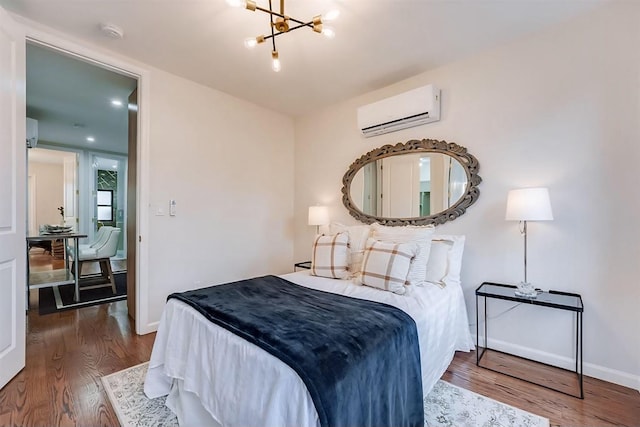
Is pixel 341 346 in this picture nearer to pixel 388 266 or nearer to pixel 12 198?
pixel 388 266

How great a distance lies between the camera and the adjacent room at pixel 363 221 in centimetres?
153

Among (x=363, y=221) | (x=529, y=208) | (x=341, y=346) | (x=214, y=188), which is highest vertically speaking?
(x=214, y=188)

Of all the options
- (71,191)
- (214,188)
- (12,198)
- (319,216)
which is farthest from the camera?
(71,191)

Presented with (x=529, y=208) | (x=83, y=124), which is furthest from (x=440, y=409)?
(x=83, y=124)

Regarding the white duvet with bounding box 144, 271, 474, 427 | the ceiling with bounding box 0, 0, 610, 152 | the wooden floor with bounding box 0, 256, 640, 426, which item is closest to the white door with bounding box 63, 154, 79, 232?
the ceiling with bounding box 0, 0, 610, 152

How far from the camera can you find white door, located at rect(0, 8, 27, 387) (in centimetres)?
190

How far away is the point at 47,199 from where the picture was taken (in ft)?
24.6

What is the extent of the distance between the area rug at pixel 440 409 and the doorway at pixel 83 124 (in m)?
1.50

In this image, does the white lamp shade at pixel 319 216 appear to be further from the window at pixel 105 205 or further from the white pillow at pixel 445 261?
the window at pixel 105 205

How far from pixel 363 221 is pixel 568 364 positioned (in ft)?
6.87

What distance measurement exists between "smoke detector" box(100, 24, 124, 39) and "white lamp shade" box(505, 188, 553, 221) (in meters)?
3.28

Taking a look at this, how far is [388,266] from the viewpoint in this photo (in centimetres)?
218

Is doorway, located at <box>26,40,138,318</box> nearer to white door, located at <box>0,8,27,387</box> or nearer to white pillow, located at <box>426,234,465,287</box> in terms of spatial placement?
white door, located at <box>0,8,27,387</box>

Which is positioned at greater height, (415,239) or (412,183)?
(412,183)
